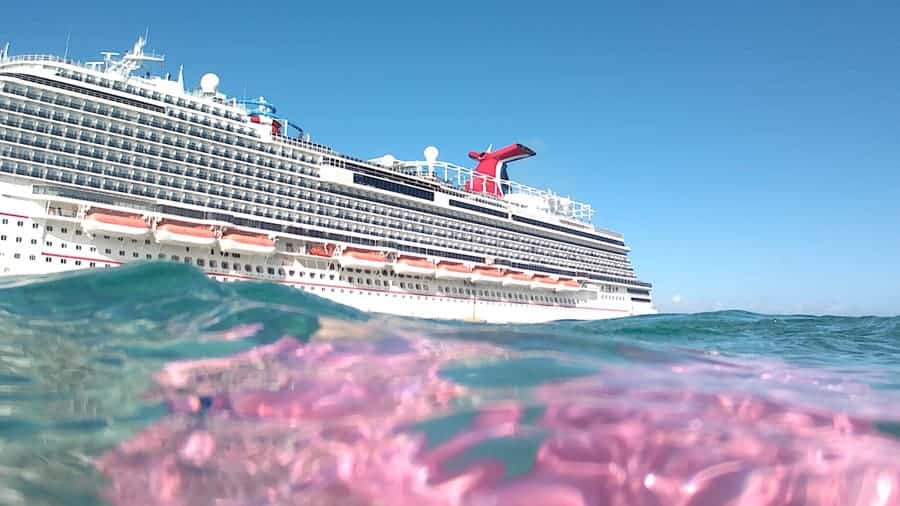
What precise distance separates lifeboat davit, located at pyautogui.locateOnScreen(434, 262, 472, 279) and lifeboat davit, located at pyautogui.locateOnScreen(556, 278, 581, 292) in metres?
12.2

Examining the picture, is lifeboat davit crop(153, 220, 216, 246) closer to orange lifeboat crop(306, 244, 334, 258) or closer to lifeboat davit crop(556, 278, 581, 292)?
orange lifeboat crop(306, 244, 334, 258)

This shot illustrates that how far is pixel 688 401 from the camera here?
11.6ft

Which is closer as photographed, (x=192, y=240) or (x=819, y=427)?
(x=819, y=427)

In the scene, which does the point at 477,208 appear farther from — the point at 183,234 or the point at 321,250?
the point at 183,234

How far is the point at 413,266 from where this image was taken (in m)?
43.3

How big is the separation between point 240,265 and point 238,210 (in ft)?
11.9

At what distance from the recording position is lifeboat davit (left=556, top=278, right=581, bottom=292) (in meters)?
55.8

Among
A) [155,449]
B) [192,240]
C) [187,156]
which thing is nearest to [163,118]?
[187,156]

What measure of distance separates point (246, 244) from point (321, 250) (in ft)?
18.3

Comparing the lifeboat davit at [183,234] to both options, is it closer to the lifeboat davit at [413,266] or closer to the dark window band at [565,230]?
the lifeboat davit at [413,266]

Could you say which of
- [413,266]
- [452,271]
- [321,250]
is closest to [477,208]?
[452,271]

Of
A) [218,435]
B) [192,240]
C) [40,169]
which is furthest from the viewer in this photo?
[192,240]

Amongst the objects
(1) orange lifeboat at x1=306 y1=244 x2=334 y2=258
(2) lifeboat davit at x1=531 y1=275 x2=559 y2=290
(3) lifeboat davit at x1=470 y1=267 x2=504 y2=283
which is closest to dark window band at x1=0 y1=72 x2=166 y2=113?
(1) orange lifeboat at x1=306 y1=244 x2=334 y2=258

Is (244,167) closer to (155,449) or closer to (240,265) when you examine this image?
(240,265)
